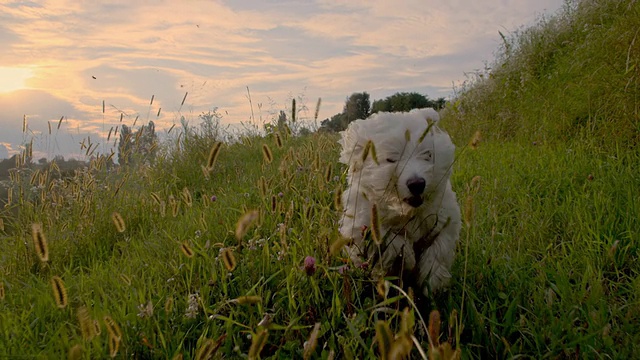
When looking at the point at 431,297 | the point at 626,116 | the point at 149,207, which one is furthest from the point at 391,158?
the point at 626,116

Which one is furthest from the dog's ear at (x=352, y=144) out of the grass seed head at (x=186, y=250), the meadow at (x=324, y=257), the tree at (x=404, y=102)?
the tree at (x=404, y=102)

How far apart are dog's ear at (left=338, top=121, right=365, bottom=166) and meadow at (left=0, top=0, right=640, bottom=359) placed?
0.78 feet

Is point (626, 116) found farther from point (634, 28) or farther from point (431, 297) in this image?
point (431, 297)

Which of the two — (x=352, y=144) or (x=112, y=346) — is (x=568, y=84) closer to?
(x=352, y=144)

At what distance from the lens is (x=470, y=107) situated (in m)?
10.1

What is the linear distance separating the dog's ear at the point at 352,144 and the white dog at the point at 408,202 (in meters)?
0.02

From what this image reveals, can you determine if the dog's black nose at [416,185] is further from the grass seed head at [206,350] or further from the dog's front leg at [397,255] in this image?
the grass seed head at [206,350]

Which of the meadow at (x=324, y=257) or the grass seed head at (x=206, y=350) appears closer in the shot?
the grass seed head at (x=206, y=350)

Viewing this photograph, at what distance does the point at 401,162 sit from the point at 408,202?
272 mm

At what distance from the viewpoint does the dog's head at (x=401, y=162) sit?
9.39 feet

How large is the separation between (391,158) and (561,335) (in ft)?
4.43

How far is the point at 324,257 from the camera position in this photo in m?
2.62

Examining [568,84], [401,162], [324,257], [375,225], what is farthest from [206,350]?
[568,84]

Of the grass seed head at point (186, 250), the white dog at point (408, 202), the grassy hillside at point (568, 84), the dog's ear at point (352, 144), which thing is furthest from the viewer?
the grassy hillside at point (568, 84)
